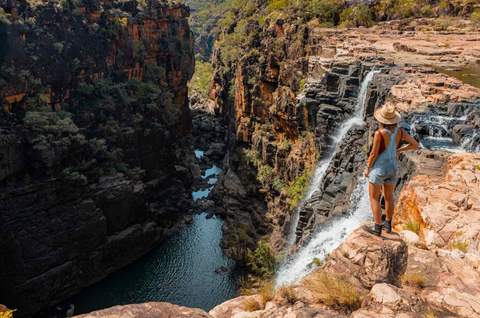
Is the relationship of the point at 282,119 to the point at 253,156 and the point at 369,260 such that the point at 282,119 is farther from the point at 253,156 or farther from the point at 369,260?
the point at 369,260

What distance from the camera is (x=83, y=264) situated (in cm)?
3045

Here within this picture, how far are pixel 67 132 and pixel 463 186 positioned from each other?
85.8 feet

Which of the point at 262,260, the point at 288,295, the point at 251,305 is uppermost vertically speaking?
the point at 288,295

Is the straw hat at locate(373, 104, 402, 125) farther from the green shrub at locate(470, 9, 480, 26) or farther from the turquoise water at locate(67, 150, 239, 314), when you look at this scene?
the green shrub at locate(470, 9, 480, 26)

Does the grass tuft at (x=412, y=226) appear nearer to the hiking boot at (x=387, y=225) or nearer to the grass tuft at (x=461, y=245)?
the grass tuft at (x=461, y=245)

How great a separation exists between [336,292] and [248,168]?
100 ft

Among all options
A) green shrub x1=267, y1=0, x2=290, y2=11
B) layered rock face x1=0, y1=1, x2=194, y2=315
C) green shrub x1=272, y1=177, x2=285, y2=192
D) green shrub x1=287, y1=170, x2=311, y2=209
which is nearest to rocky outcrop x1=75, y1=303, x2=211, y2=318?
green shrub x1=287, y1=170, x2=311, y2=209

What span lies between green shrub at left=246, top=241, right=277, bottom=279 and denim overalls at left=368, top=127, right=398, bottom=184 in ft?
57.1

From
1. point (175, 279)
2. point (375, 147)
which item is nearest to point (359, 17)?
point (175, 279)

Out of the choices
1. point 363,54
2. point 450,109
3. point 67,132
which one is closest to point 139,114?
point 67,132

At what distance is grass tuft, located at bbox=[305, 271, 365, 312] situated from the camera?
7121 mm

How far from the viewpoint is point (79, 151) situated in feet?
102

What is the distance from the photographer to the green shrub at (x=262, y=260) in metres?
25.3

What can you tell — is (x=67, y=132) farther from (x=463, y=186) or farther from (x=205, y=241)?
(x=463, y=186)
